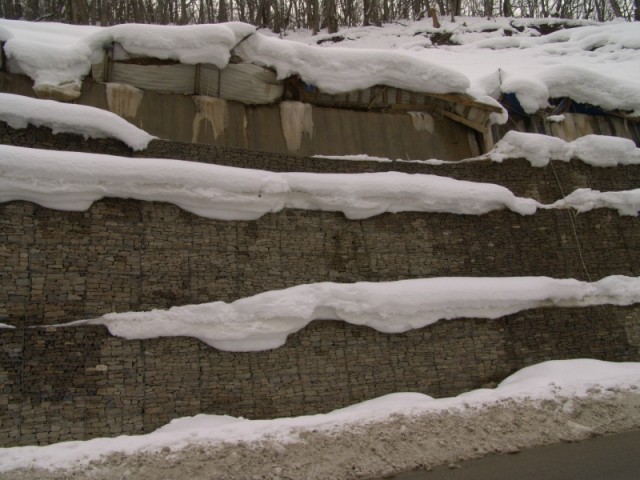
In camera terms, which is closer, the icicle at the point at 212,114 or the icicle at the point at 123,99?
the icicle at the point at 123,99

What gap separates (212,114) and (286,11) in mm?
17204

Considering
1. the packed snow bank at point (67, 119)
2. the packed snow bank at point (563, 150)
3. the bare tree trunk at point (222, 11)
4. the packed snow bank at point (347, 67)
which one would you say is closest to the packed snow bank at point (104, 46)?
the packed snow bank at point (347, 67)

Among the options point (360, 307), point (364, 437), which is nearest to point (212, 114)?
point (360, 307)

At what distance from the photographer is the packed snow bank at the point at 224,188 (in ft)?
22.4

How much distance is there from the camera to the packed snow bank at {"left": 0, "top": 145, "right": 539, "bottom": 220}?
22.4ft

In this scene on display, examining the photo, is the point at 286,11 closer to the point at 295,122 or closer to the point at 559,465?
the point at 295,122

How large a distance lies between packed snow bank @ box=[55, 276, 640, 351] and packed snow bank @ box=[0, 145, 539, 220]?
5.28 ft

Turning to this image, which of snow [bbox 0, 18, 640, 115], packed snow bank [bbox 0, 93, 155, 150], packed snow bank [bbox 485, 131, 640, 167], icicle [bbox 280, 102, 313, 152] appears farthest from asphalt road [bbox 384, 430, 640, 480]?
snow [bbox 0, 18, 640, 115]

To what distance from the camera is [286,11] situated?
24125 mm

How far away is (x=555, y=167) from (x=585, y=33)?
1363 centimetres

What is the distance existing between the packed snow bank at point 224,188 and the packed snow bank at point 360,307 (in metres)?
1.61

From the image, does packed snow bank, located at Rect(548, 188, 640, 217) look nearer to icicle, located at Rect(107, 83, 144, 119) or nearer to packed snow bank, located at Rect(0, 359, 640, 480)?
packed snow bank, located at Rect(0, 359, 640, 480)

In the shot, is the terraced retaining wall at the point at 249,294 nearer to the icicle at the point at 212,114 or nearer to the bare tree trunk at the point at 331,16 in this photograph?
the icicle at the point at 212,114

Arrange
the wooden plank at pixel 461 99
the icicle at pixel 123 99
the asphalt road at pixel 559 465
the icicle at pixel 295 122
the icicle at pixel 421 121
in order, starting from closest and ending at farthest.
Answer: the asphalt road at pixel 559 465, the icicle at pixel 123 99, the icicle at pixel 295 122, the wooden plank at pixel 461 99, the icicle at pixel 421 121
